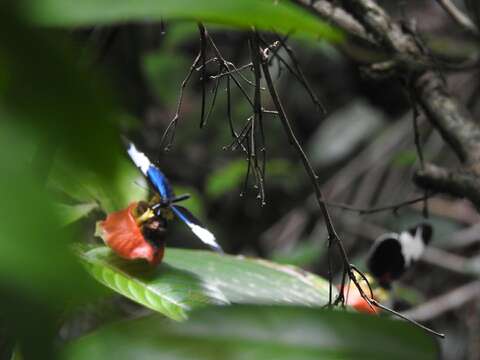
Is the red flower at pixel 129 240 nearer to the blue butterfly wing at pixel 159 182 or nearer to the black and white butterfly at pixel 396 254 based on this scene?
the blue butterfly wing at pixel 159 182

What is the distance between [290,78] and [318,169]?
0.48 metres

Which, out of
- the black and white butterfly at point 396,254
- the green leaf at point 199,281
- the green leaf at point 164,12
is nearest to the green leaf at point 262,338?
the green leaf at point 164,12

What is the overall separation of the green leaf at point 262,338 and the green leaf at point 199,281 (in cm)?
37

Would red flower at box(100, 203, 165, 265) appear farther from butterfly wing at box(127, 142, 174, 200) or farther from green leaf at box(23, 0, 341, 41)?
green leaf at box(23, 0, 341, 41)

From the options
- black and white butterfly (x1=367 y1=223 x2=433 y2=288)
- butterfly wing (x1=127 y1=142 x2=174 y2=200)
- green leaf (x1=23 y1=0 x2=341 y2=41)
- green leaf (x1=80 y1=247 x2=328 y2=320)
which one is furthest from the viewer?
black and white butterfly (x1=367 y1=223 x2=433 y2=288)

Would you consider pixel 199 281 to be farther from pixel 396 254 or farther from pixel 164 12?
pixel 164 12

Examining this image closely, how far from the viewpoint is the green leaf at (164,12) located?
266mm

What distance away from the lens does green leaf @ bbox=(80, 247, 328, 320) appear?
33.0 inches

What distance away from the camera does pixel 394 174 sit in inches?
105

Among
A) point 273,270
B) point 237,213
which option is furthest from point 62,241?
point 237,213

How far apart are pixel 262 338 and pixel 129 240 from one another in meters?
0.55

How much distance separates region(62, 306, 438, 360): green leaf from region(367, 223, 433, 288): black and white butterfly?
76 centimetres

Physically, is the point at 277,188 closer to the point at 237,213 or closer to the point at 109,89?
the point at 237,213

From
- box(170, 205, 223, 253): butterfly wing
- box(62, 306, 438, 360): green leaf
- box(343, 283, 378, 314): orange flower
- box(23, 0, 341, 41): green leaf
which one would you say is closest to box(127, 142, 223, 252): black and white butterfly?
box(170, 205, 223, 253): butterfly wing
